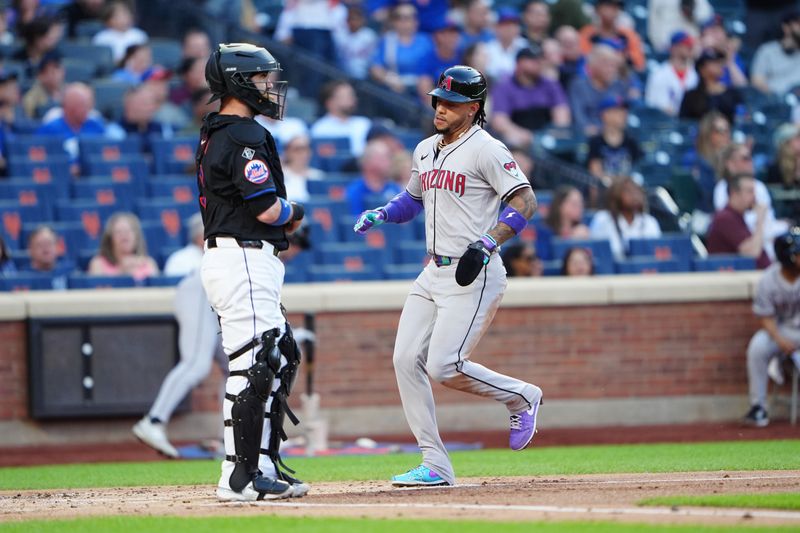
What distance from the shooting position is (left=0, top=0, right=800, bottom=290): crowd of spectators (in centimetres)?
1233

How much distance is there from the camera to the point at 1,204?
37.8 ft

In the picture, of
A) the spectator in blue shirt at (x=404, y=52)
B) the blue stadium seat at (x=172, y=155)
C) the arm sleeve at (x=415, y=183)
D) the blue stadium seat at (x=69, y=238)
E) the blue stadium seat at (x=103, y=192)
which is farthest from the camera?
the spectator in blue shirt at (x=404, y=52)

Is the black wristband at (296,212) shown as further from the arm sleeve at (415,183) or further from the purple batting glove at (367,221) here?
the arm sleeve at (415,183)

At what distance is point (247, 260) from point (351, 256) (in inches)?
232

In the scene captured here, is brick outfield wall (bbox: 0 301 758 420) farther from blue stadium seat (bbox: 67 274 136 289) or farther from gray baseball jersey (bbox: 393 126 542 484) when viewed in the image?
gray baseball jersey (bbox: 393 126 542 484)

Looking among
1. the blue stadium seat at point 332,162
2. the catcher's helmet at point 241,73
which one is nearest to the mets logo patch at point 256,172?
the catcher's helmet at point 241,73

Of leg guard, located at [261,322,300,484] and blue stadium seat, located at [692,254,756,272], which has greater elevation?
leg guard, located at [261,322,300,484]

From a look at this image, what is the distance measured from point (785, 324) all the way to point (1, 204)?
22.1 feet

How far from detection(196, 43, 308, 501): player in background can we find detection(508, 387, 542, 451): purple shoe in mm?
1157

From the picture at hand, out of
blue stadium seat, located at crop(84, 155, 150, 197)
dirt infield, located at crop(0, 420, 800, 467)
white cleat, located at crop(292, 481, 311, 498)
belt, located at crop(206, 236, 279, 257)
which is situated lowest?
dirt infield, located at crop(0, 420, 800, 467)

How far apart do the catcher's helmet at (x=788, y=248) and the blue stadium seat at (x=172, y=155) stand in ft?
17.2

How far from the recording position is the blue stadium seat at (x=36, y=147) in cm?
1201

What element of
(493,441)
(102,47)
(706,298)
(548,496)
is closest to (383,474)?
(548,496)

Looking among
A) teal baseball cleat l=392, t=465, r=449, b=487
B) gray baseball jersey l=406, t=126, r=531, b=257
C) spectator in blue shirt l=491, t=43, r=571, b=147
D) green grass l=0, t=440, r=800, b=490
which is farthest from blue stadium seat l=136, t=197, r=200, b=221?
teal baseball cleat l=392, t=465, r=449, b=487
